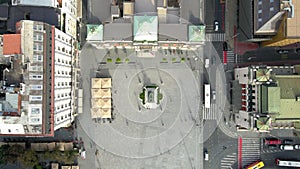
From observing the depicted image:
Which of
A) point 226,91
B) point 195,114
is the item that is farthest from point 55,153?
point 226,91

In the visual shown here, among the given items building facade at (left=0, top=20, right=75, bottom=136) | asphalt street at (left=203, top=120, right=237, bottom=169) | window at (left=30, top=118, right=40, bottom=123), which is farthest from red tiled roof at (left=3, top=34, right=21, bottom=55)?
asphalt street at (left=203, top=120, right=237, bottom=169)

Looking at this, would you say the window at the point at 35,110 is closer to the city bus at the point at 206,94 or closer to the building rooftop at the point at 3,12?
the building rooftop at the point at 3,12

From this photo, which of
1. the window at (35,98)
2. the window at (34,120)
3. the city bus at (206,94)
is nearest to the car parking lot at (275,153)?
the city bus at (206,94)

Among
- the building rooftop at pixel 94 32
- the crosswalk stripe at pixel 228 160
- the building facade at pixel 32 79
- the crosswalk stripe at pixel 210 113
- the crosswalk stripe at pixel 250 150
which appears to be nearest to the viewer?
the building facade at pixel 32 79

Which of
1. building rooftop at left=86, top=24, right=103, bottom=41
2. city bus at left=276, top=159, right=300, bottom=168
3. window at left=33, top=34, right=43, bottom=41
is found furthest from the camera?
city bus at left=276, top=159, right=300, bottom=168

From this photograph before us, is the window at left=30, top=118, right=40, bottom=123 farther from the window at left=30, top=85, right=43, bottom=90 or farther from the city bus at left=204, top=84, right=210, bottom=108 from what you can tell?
the city bus at left=204, top=84, right=210, bottom=108

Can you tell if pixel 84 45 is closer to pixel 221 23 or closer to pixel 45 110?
pixel 45 110
